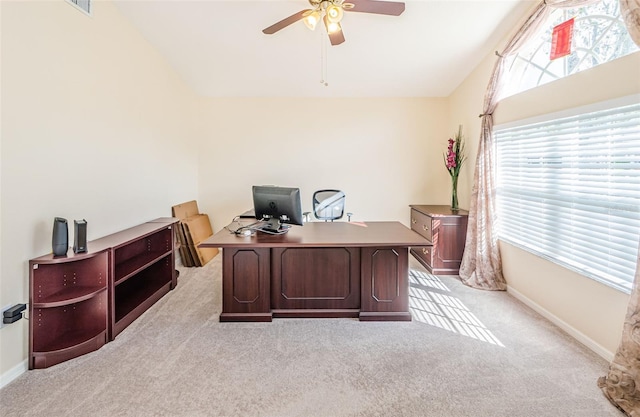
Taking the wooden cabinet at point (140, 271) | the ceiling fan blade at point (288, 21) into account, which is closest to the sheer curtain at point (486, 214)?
the ceiling fan blade at point (288, 21)

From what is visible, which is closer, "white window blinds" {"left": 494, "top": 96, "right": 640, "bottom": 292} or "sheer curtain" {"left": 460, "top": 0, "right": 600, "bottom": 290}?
"white window blinds" {"left": 494, "top": 96, "right": 640, "bottom": 292}

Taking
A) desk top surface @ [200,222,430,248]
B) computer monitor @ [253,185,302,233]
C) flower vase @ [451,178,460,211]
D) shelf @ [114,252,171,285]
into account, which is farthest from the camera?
flower vase @ [451,178,460,211]

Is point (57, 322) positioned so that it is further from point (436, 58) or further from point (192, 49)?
point (436, 58)

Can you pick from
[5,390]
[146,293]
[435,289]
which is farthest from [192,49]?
[435,289]

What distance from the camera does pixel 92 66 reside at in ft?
8.64

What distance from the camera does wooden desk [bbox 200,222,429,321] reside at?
2680mm

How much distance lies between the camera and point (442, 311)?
289 centimetres

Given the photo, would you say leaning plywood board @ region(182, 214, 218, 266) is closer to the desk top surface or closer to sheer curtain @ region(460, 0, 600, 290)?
the desk top surface

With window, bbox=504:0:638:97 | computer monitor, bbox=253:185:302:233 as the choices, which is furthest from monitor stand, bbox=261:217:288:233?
window, bbox=504:0:638:97

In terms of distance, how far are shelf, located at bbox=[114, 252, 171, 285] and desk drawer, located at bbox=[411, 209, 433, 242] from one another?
3.38 metres

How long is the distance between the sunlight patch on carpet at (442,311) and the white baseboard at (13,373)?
307 centimetres

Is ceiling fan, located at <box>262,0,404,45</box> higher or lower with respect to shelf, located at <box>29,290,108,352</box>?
higher

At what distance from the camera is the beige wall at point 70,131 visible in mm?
1912

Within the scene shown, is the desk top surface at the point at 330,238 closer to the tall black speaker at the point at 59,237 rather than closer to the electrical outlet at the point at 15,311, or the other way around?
the tall black speaker at the point at 59,237
